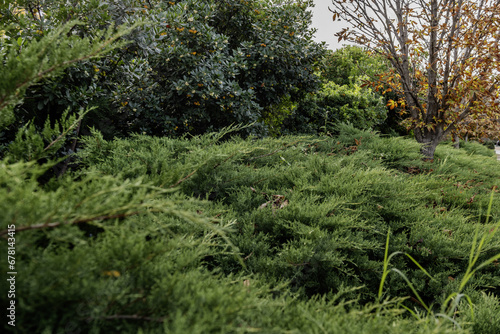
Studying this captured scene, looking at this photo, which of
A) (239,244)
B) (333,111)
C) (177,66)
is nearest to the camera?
(239,244)

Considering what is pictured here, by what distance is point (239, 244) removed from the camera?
1.91m

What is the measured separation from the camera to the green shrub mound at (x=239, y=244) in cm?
84

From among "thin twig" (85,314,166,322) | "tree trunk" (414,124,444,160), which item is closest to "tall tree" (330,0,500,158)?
"tree trunk" (414,124,444,160)

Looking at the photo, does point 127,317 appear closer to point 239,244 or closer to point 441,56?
point 239,244

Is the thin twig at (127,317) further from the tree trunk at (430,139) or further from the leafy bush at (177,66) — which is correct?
the tree trunk at (430,139)

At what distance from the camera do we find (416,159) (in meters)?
4.21

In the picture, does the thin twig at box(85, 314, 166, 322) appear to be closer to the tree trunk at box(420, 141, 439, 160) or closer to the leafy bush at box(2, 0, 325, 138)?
the leafy bush at box(2, 0, 325, 138)

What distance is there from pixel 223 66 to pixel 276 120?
5.55 ft

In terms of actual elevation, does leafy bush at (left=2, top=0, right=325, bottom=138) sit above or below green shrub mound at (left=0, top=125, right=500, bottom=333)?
above

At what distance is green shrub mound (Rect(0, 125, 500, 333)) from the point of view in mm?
841

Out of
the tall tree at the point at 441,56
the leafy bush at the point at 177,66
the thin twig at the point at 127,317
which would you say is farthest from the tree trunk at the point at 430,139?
the thin twig at the point at 127,317

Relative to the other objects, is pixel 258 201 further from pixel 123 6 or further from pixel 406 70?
pixel 406 70

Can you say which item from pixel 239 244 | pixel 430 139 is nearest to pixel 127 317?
pixel 239 244

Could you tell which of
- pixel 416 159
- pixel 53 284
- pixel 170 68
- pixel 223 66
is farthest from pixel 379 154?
pixel 53 284
